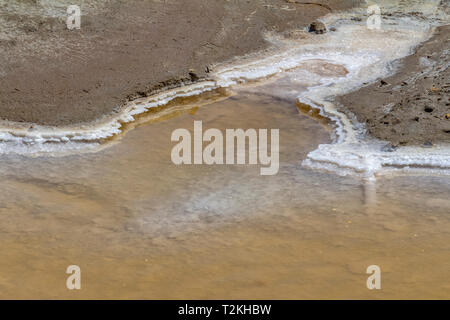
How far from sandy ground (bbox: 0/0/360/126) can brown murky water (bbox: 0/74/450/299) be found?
35.6 inches

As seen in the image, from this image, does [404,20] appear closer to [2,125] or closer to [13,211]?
[2,125]

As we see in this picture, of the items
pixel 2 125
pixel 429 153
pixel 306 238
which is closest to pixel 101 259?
pixel 306 238

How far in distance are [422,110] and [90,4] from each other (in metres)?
4.34

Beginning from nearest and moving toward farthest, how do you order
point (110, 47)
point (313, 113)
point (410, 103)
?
1. point (410, 103)
2. point (313, 113)
3. point (110, 47)

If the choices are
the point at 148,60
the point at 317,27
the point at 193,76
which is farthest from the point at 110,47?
the point at 317,27

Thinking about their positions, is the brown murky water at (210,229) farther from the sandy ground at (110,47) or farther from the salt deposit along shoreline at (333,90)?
the sandy ground at (110,47)

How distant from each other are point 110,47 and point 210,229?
11.3ft

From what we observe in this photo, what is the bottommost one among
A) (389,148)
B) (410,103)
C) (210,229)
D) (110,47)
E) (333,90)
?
(210,229)

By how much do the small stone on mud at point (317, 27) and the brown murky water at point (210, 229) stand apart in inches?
117

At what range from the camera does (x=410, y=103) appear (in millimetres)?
5430

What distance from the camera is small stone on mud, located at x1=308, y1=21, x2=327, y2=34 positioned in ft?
25.2

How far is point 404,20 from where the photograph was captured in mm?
8180

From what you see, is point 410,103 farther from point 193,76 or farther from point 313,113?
point 193,76

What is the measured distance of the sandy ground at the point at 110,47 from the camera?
569 centimetres
